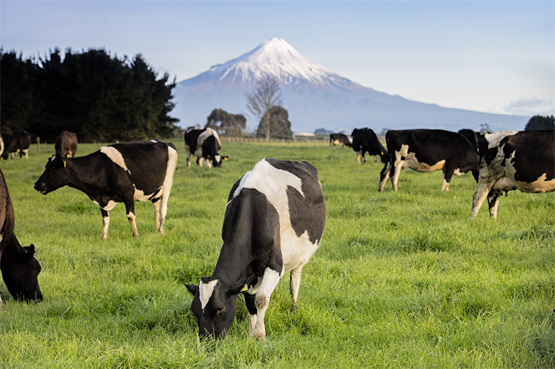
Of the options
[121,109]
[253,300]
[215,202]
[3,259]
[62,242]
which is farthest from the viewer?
[121,109]

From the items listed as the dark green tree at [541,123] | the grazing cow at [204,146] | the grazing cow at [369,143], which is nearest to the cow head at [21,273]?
the grazing cow at [204,146]

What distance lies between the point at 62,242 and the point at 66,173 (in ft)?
4.62

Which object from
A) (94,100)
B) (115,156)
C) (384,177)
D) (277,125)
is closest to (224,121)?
(277,125)

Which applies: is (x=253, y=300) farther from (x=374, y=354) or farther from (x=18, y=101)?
(x=18, y=101)

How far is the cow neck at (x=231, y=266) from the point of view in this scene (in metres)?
3.71

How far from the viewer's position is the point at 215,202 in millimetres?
11695

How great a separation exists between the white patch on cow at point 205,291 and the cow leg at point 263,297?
514 mm

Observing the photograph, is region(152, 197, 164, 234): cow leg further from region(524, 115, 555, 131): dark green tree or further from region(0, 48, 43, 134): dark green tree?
region(524, 115, 555, 131): dark green tree

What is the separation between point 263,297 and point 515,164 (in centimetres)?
670

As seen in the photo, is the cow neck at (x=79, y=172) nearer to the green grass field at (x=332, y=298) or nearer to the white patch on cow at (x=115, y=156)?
the white patch on cow at (x=115, y=156)

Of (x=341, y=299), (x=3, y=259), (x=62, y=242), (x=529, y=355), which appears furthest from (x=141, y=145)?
(x=529, y=355)

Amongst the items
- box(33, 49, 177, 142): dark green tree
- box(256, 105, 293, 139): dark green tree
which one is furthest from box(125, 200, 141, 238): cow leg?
box(256, 105, 293, 139): dark green tree

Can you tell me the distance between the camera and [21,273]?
5.57 m

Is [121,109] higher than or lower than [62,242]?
higher
